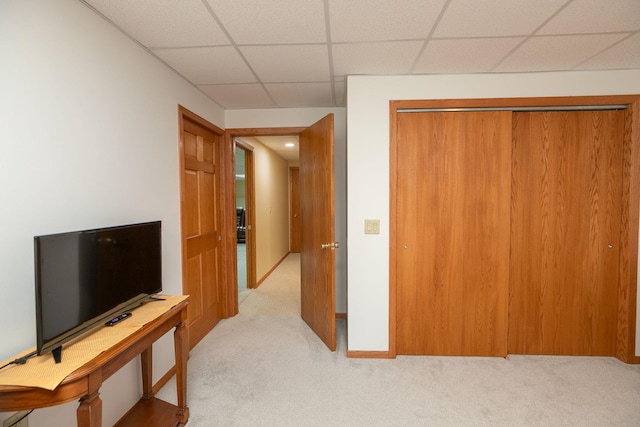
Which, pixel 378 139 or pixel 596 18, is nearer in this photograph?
pixel 596 18

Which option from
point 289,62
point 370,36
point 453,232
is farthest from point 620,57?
point 289,62

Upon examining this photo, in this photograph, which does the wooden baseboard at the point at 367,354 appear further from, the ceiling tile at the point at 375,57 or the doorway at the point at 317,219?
the ceiling tile at the point at 375,57

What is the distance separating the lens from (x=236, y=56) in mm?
2018

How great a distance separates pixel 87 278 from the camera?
1252 mm

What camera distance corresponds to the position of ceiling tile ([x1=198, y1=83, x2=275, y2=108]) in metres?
2.57

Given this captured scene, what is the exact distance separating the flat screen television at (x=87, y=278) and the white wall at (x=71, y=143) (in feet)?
0.60

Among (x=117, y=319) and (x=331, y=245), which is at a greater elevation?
(x=331, y=245)

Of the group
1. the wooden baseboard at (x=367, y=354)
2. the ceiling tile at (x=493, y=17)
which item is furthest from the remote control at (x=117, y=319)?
the ceiling tile at (x=493, y=17)

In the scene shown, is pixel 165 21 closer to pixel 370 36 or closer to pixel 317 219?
pixel 370 36

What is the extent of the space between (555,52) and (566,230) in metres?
1.35

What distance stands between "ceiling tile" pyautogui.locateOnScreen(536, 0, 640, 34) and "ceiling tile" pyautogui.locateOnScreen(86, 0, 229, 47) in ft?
6.24

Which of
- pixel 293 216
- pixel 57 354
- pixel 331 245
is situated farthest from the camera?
pixel 293 216

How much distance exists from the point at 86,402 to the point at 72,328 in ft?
0.95

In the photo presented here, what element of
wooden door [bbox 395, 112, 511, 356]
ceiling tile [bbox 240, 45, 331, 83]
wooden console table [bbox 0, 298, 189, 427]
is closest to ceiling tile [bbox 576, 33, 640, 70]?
wooden door [bbox 395, 112, 511, 356]
